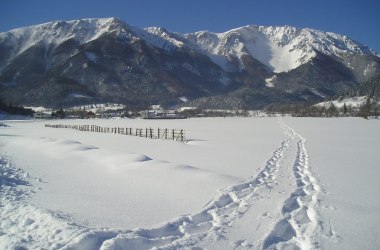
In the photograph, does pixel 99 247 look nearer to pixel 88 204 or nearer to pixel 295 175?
pixel 88 204

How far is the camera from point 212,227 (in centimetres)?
802

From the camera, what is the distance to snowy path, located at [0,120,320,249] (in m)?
6.99

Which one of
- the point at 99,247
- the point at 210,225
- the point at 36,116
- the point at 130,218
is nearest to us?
the point at 99,247

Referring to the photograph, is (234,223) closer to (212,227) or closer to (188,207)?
(212,227)

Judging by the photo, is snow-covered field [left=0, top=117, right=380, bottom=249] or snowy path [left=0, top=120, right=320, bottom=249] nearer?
snowy path [left=0, top=120, right=320, bottom=249]

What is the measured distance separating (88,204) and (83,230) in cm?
269

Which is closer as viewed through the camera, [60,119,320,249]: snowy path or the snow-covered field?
[60,119,320,249]: snowy path

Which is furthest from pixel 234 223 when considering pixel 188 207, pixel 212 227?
pixel 188 207

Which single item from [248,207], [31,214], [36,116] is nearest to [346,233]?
[248,207]

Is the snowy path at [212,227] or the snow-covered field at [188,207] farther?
the snow-covered field at [188,207]

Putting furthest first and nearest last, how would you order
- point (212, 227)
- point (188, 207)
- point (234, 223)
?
point (188, 207) → point (234, 223) → point (212, 227)

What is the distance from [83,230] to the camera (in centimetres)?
743

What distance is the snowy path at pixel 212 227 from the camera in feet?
22.9

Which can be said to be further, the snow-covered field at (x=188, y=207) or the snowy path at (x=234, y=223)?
the snow-covered field at (x=188, y=207)
